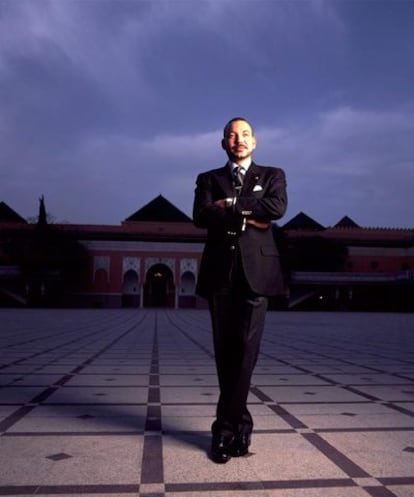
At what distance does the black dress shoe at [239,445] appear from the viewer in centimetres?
267

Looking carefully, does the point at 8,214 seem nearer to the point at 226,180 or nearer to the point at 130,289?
the point at 130,289

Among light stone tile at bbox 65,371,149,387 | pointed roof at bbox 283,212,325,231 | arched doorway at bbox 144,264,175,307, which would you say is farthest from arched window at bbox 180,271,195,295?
light stone tile at bbox 65,371,149,387

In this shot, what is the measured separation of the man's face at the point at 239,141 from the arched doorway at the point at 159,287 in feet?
136

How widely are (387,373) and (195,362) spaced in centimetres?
237

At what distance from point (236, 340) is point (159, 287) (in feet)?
147

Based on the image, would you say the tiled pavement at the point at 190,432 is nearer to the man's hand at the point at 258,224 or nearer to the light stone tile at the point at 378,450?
the light stone tile at the point at 378,450

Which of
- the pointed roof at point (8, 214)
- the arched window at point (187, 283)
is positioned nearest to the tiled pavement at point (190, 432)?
the arched window at point (187, 283)

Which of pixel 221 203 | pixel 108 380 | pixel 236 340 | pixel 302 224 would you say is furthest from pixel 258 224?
pixel 302 224

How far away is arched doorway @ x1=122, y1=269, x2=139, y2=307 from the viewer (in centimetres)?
4250

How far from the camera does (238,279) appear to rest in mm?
2664

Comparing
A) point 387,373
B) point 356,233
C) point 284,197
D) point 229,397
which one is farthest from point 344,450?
point 356,233

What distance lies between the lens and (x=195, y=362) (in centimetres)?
718

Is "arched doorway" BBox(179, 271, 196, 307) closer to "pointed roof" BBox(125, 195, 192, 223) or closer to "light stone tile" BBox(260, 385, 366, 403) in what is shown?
"pointed roof" BBox(125, 195, 192, 223)

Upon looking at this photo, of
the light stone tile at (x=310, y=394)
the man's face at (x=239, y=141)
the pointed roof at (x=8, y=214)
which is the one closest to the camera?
the man's face at (x=239, y=141)
